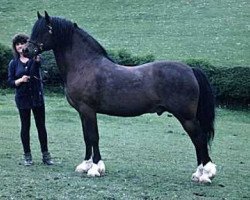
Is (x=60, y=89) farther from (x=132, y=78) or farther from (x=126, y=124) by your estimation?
(x=132, y=78)

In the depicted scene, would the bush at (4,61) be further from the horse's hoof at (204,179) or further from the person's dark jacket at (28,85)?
the horse's hoof at (204,179)

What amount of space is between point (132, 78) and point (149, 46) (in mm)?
23906

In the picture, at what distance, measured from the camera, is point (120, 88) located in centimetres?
951

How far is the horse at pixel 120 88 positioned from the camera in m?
9.35

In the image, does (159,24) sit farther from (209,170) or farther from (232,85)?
(209,170)

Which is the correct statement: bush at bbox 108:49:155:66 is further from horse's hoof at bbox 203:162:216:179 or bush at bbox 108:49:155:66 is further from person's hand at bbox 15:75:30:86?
horse's hoof at bbox 203:162:216:179

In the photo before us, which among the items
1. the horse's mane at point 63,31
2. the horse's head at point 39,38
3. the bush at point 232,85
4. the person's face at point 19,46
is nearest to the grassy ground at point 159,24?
the bush at point 232,85

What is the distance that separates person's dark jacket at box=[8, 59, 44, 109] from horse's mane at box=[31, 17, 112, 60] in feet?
2.20

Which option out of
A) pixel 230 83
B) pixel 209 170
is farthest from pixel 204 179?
Result: pixel 230 83

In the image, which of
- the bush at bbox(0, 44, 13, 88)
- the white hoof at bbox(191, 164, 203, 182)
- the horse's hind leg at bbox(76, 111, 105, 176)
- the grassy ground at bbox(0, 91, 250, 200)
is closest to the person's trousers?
the grassy ground at bbox(0, 91, 250, 200)

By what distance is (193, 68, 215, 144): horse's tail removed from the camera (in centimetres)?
951

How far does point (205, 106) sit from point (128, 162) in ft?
7.87

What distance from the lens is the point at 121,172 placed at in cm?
998

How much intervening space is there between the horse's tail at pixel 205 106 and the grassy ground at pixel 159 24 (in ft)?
57.5
